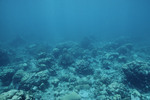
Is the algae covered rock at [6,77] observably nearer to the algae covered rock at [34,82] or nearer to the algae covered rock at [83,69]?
the algae covered rock at [34,82]

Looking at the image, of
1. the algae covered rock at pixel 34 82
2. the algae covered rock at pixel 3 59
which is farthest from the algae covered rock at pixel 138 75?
the algae covered rock at pixel 3 59

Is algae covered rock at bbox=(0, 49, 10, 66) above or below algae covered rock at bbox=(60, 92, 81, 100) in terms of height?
above

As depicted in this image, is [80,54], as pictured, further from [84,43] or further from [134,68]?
[134,68]

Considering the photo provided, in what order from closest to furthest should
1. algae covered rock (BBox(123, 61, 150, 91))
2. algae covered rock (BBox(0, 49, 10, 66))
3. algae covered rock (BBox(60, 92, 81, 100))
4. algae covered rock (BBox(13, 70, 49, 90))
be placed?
1. algae covered rock (BBox(60, 92, 81, 100))
2. algae covered rock (BBox(123, 61, 150, 91))
3. algae covered rock (BBox(13, 70, 49, 90))
4. algae covered rock (BBox(0, 49, 10, 66))

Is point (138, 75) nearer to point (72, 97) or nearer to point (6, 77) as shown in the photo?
point (72, 97)

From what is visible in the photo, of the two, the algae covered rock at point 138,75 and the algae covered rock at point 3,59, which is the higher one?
→ the algae covered rock at point 3,59

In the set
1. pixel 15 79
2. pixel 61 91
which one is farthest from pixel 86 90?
pixel 15 79

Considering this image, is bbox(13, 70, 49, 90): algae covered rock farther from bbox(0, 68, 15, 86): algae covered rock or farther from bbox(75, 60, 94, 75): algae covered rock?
bbox(75, 60, 94, 75): algae covered rock

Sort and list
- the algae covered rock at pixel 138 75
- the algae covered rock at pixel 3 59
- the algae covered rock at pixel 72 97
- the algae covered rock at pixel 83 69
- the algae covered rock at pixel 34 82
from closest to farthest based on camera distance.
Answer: the algae covered rock at pixel 72 97 < the algae covered rock at pixel 138 75 < the algae covered rock at pixel 34 82 < the algae covered rock at pixel 83 69 < the algae covered rock at pixel 3 59

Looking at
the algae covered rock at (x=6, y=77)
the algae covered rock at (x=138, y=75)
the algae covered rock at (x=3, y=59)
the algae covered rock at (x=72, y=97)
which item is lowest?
the algae covered rock at (x=72, y=97)

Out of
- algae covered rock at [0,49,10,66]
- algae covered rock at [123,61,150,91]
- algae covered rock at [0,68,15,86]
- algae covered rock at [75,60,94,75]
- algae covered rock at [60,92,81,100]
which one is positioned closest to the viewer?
algae covered rock at [60,92,81,100]

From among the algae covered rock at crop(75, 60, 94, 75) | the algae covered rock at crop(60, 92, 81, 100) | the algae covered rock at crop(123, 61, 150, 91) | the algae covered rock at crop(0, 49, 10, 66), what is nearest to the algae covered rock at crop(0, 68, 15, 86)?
the algae covered rock at crop(0, 49, 10, 66)

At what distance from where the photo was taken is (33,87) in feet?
28.7

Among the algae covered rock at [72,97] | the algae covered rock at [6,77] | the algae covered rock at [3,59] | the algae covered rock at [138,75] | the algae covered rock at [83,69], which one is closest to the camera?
the algae covered rock at [72,97]
